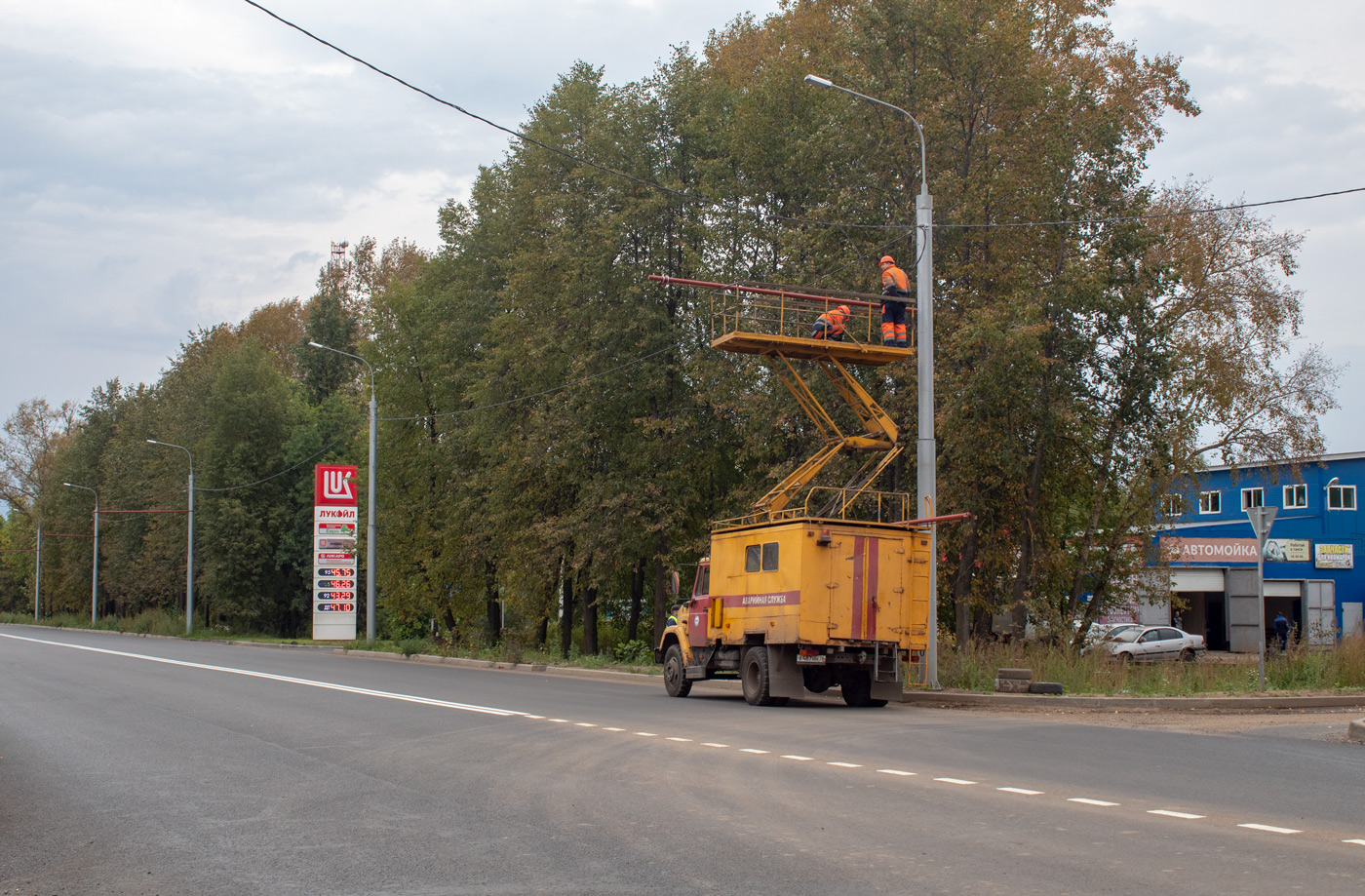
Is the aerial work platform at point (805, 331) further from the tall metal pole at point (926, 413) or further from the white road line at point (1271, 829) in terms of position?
the white road line at point (1271, 829)

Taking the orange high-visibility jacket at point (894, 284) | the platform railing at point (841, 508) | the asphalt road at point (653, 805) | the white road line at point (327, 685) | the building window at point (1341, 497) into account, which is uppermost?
the orange high-visibility jacket at point (894, 284)

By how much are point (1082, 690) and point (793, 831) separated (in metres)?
12.1

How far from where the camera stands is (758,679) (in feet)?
60.2

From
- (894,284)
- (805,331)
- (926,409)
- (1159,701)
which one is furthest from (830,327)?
(1159,701)

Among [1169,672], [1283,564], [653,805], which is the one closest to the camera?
[653,805]

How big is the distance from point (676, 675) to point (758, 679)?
255cm

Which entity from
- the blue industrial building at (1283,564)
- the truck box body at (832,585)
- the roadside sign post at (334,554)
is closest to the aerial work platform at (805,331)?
the truck box body at (832,585)

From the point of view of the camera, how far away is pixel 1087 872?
610cm

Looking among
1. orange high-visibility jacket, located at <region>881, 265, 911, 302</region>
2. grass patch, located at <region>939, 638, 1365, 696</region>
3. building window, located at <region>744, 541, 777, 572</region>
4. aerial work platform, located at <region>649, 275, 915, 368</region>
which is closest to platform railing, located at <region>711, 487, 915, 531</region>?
building window, located at <region>744, 541, 777, 572</region>

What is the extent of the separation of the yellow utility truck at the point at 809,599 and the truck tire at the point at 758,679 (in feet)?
0.07

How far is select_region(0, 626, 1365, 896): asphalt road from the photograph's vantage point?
19.9 ft

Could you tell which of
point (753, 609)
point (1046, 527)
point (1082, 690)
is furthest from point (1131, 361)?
point (753, 609)

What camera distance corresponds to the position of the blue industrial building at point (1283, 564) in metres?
43.6

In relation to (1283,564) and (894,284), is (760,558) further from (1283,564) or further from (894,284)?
(1283,564)
